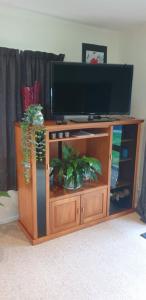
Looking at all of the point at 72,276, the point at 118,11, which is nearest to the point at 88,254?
the point at 72,276

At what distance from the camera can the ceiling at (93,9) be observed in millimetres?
2225

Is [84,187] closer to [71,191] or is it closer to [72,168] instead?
[71,191]

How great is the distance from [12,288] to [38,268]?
11.2 inches

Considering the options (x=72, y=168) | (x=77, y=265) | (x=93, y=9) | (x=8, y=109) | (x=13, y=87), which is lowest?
(x=77, y=265)

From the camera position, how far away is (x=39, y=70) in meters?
2.59

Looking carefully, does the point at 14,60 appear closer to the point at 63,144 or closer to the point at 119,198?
the point at 63,144

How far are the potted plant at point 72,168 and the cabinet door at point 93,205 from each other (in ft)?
0.60

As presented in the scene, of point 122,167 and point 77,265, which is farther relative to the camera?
point 122,167

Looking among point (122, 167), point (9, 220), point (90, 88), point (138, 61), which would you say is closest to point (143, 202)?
point (122, 167)

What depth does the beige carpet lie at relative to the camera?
187cm

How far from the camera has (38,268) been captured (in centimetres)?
212

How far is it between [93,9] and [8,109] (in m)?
1.32

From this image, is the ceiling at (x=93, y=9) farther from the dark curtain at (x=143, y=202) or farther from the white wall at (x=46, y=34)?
the dark curtain at (x=143, y=202)

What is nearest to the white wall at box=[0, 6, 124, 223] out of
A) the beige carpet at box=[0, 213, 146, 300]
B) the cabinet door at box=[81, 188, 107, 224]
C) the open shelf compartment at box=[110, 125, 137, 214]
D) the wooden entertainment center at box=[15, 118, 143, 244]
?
the wooden entertainment center at box=[15, 118, 143, 244]
